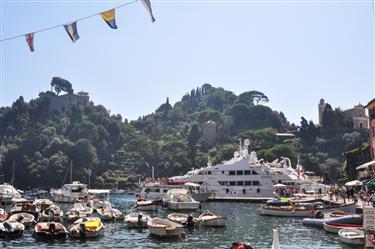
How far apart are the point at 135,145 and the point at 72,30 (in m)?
139

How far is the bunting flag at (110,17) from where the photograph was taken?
25141 millimetres

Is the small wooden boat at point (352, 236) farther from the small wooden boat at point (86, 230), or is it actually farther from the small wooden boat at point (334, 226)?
the small wooden boat at point (86, 230)

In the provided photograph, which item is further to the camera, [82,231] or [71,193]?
[71,193]

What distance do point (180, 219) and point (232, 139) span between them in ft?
425

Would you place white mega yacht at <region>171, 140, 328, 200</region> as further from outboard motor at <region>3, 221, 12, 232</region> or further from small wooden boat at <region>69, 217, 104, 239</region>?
outboard motor at <region>3, 221, 12, 232</region>

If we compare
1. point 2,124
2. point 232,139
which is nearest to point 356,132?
point 232,139

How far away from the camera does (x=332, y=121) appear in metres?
150

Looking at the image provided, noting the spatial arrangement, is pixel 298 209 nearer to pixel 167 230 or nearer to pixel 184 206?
pixel 184 206

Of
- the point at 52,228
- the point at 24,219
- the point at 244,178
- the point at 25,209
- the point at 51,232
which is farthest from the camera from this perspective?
the point at 244,178

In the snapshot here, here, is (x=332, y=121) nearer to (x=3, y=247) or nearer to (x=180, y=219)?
(x=180, y=219)

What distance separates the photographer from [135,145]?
16538cm

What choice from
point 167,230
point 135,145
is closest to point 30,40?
point 167,230

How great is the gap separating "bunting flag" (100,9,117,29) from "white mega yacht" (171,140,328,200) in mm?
58825

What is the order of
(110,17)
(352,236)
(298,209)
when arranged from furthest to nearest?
(298,209), (352,236), (110,17)
